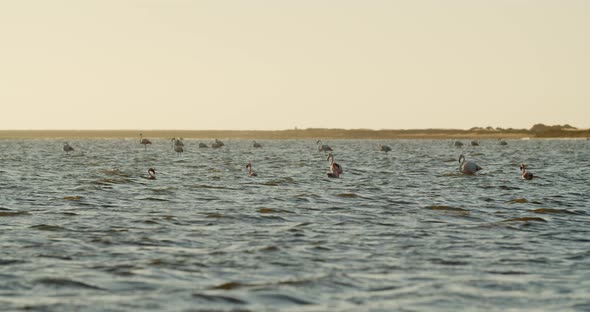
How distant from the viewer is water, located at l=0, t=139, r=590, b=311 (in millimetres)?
12555

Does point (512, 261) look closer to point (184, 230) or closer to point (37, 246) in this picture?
point (184, 230)

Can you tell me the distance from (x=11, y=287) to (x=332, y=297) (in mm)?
4759

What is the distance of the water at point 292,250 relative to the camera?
494 inches

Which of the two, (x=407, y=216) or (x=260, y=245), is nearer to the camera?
(x=260, y=245)

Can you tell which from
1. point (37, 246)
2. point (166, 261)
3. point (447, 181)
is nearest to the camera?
point (166, 261)

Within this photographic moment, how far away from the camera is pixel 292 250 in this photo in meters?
16.9

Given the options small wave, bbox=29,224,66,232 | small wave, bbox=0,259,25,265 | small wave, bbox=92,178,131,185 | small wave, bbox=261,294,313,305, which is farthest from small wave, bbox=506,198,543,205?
small wave, bbox=0,259,25,265

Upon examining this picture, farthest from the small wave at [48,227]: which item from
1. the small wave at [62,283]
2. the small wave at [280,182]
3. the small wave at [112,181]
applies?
the small wave at [280,182]

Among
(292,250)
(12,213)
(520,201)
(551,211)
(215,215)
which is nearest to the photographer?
(292,250)

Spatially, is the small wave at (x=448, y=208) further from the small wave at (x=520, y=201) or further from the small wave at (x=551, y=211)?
the small wave at (x=520, y=201)

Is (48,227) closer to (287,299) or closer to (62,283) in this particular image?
(62,283)

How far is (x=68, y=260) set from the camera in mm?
15562

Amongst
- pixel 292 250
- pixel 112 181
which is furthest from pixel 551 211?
pixel 112 181

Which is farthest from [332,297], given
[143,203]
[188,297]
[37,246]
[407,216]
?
[143,203]
